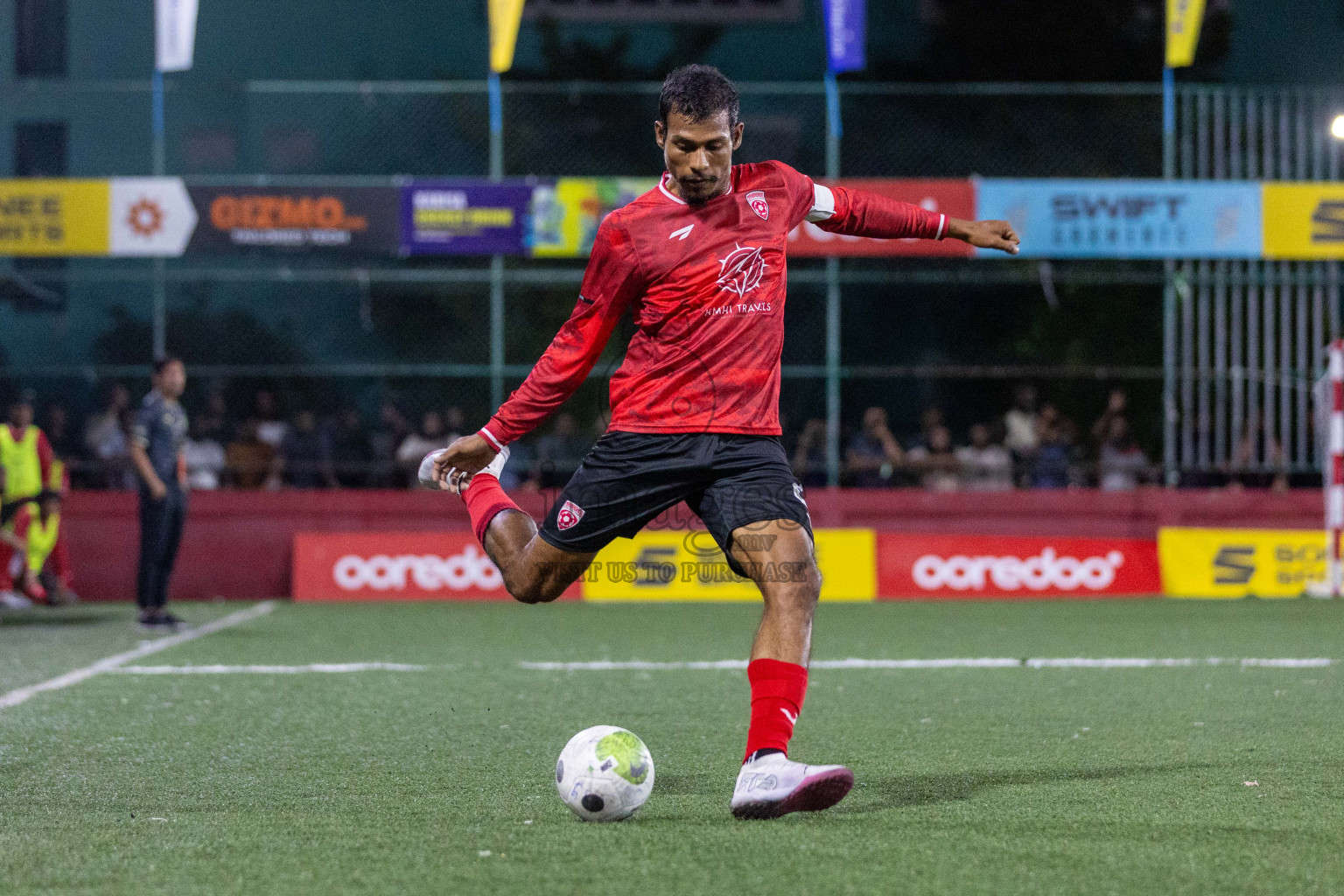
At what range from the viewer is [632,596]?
45.4 ft

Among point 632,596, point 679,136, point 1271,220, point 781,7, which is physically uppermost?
point 781,7

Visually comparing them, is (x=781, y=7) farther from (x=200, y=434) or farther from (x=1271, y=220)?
(x=200, y=434)

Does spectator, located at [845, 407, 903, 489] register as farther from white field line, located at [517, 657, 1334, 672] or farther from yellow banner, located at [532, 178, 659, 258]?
white field line, located at [517, 657, 1334, 672]

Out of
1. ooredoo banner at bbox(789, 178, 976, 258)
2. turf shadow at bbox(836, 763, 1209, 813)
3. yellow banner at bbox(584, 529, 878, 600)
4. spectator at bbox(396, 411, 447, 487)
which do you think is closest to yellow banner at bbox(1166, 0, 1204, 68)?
ooredoo banner at bbox(789, 178, 976, 258)

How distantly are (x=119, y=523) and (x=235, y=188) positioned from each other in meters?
3.45

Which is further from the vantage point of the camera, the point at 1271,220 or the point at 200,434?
the point at 200,434

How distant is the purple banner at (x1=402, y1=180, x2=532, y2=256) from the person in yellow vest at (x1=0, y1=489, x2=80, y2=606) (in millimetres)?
4178

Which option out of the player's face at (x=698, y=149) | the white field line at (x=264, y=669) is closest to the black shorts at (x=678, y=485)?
the player's face at (x=698, y=149)

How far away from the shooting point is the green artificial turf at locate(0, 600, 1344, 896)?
151 inches

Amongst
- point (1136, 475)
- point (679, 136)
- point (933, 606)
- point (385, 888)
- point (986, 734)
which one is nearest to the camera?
point (385, 888)

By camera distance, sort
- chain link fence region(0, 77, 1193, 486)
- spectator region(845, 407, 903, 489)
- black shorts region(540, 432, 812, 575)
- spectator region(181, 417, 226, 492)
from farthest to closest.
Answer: chain link fence region(0, 77, 1193, 486), spectator region(845, 407, 903, 489), spectator region(181, 417, 226, 492), black shorts region(540, 432, 812, 575)

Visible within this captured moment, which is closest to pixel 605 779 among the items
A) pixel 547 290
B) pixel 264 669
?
pixel 264 669

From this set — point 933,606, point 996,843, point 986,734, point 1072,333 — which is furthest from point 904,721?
point 1072,333

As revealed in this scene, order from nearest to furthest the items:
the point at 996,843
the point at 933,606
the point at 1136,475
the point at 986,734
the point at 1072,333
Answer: the point at 996,843 < the point at 986,734 < the point at 933,606 < the point at 1136,475 < the point at 1072,333
